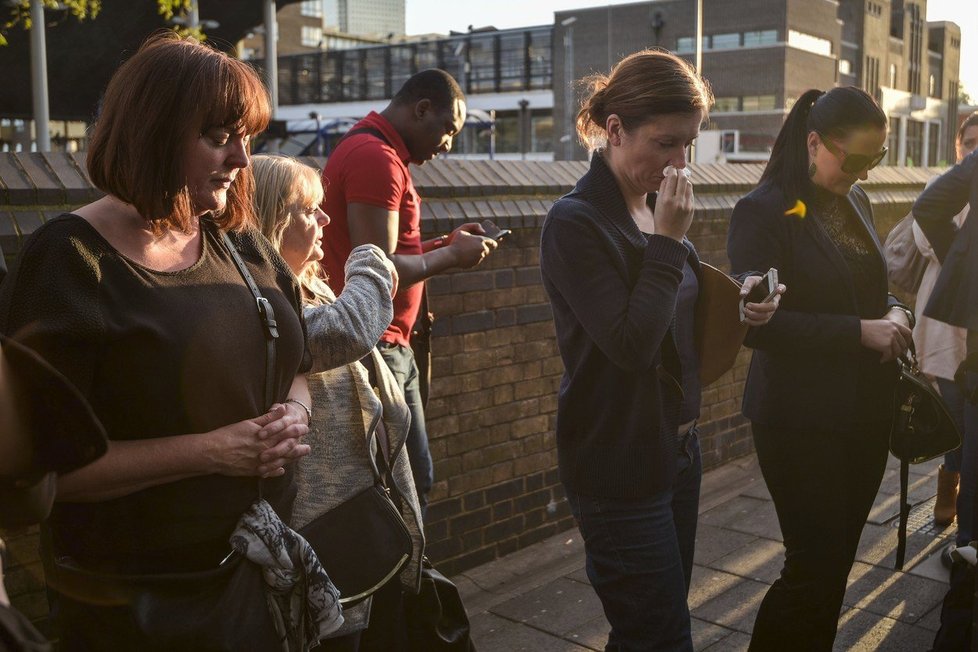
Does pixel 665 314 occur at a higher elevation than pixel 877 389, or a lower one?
higher

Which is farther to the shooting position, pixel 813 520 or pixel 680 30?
pixel 680 30

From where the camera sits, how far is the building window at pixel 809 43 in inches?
2783

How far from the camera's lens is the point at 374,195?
3531 millimetres

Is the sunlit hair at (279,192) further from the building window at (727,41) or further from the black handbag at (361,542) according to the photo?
the building window at (727,41)

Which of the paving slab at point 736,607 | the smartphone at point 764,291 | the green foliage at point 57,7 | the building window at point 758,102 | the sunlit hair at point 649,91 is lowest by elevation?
the paving slab at point 736,607

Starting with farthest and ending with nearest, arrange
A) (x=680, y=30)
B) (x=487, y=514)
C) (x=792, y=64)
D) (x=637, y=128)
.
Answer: (x=680, y=30)
(x=792, y=64)
(x=487, y=514)
(x=637, y=128)

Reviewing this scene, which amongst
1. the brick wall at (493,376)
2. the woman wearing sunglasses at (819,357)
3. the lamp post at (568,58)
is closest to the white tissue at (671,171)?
the woman wearing sunglasses at (819,357)

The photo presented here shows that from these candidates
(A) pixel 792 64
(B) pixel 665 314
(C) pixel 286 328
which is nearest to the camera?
(C) pixel 286 328

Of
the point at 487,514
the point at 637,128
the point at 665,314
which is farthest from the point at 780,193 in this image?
the point at 487,514

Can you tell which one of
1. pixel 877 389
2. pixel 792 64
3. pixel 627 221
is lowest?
pixel 877 389

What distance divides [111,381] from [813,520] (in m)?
2.12

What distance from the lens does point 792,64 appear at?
70.1 m

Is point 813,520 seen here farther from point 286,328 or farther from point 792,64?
point 792,64

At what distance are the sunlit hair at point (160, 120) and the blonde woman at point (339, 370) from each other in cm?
57
